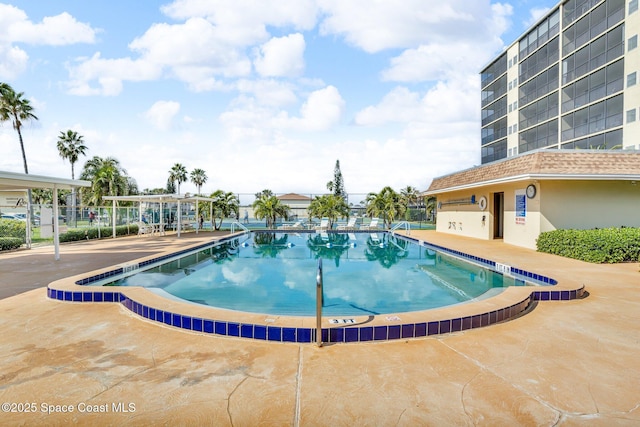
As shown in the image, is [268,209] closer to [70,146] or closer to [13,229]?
[13,229]

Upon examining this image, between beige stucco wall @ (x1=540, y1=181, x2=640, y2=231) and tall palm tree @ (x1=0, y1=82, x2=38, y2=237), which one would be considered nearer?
beige stucco wall @ (x1=540, y1=181, x2=640, y2=231)

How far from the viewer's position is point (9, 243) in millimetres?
11406

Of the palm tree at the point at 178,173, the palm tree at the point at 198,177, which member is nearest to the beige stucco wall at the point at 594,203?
the palm tree at the point at 198,177

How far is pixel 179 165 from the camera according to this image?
35469 millimetres

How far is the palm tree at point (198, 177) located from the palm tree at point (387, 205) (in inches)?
874

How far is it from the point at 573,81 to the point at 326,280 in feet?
82.1

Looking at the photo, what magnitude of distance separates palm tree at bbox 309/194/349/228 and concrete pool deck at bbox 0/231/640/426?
611 inches

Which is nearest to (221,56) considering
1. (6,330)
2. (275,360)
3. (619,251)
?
(6,330)

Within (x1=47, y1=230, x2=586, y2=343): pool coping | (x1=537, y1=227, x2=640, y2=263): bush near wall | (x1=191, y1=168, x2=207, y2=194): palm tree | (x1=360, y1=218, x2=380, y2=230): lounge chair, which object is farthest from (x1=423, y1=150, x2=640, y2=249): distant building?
(x1=191, y1=168, x2=207, y2=194): palm tree

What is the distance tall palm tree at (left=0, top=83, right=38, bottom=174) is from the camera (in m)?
18.7

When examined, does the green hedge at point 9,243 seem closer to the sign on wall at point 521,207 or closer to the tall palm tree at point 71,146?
the sign on wall at point 521,207

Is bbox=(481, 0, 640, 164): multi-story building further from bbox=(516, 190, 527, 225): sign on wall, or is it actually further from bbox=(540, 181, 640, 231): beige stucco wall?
bbox=(516, 190, 527, 225): sign on wall

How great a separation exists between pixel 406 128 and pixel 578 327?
1662 cm

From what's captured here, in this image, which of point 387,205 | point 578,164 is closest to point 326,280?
point 578,164
